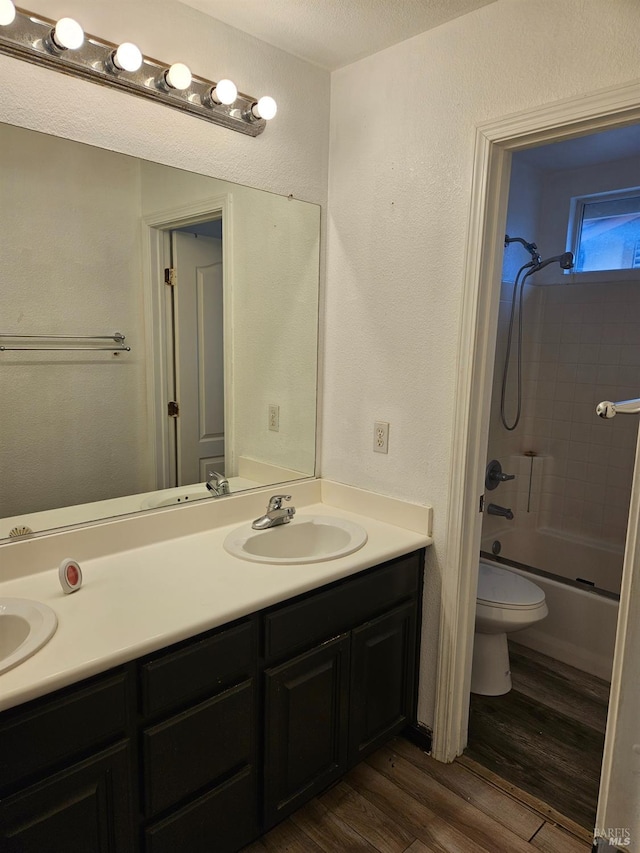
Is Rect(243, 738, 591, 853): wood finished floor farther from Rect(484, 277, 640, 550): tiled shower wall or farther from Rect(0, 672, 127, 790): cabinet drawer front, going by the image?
Rect(484, 277, 640, 550): tiled shower wall

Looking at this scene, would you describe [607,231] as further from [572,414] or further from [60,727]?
[60,727]

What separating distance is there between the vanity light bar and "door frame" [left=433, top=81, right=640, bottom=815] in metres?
0.72

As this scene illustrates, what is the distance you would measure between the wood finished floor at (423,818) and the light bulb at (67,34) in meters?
2.15

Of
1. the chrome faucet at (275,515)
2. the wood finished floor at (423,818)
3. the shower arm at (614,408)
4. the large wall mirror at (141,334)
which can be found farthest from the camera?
the chrome faucet at (275,515)

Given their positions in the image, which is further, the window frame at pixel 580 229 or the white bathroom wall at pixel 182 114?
the window frame at pixel 580 229

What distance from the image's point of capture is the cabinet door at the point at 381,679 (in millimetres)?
Answer: 1771

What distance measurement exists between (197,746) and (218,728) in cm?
6

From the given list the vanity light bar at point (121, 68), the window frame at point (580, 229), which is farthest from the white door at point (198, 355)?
the window frame at point (580, 229)

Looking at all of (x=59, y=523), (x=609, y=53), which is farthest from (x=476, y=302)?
A: (x=59, y=523)

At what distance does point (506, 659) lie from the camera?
2.38 m

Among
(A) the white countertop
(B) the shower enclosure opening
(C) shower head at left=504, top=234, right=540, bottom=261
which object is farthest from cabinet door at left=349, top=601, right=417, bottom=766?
(C) shower head at left=504, top=234, right=540, bottom=261

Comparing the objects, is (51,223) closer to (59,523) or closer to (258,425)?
(59,523)

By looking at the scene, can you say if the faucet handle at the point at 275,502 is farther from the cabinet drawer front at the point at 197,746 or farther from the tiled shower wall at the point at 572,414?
the tiled shower wall at the point at 572,414

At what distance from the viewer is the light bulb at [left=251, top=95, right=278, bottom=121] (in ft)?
5.81
